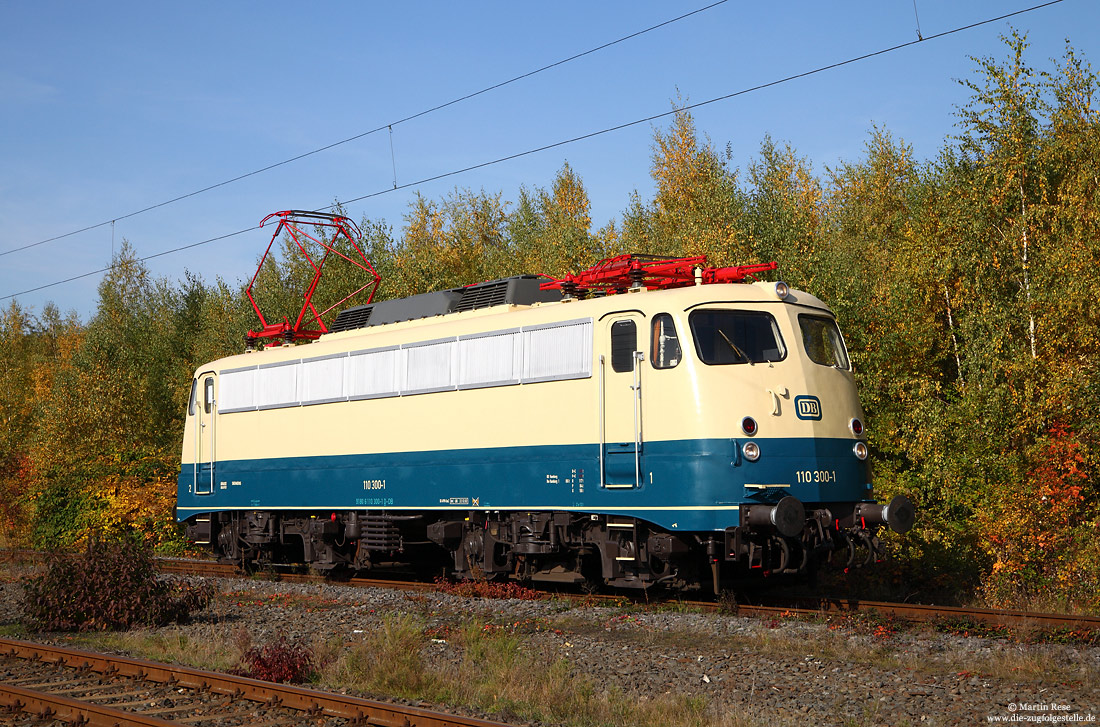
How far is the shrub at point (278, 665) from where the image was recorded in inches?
377

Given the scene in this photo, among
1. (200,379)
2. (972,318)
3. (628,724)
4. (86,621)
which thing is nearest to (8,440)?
(200,379)

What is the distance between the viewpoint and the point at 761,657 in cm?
1035

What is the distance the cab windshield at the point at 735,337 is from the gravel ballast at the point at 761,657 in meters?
3.20

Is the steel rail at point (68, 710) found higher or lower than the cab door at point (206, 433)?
lower

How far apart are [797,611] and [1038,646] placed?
3.04 m

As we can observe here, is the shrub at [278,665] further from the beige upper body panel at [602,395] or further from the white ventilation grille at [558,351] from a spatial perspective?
the white ventilation grille at [558,351]

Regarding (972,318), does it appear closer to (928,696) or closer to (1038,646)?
(1038,646)

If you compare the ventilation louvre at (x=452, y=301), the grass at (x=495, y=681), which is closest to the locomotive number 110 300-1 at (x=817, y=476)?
the grass at (x=495, y=681)

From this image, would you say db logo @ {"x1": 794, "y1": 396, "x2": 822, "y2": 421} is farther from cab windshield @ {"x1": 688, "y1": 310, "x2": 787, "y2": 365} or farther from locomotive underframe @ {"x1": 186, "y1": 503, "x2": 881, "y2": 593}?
locomotive underframe @ {"x1": 186, "y1": 503, "x2": 881, "y2": 593}

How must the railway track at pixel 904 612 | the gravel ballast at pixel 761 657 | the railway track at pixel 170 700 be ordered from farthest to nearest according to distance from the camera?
1. the railway track at pixel 904 612
2. the gravel ballast at pixel 761 657
3. the railway track at pixel 170 700

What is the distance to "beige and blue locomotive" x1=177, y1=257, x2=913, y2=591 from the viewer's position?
41.6 feet

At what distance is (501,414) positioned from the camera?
14.9 metres

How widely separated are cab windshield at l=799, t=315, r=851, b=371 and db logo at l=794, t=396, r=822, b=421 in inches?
22.8

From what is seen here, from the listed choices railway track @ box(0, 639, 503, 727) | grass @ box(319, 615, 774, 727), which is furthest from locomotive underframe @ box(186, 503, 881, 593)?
railway track @ box(0, 639, 503, 727)
